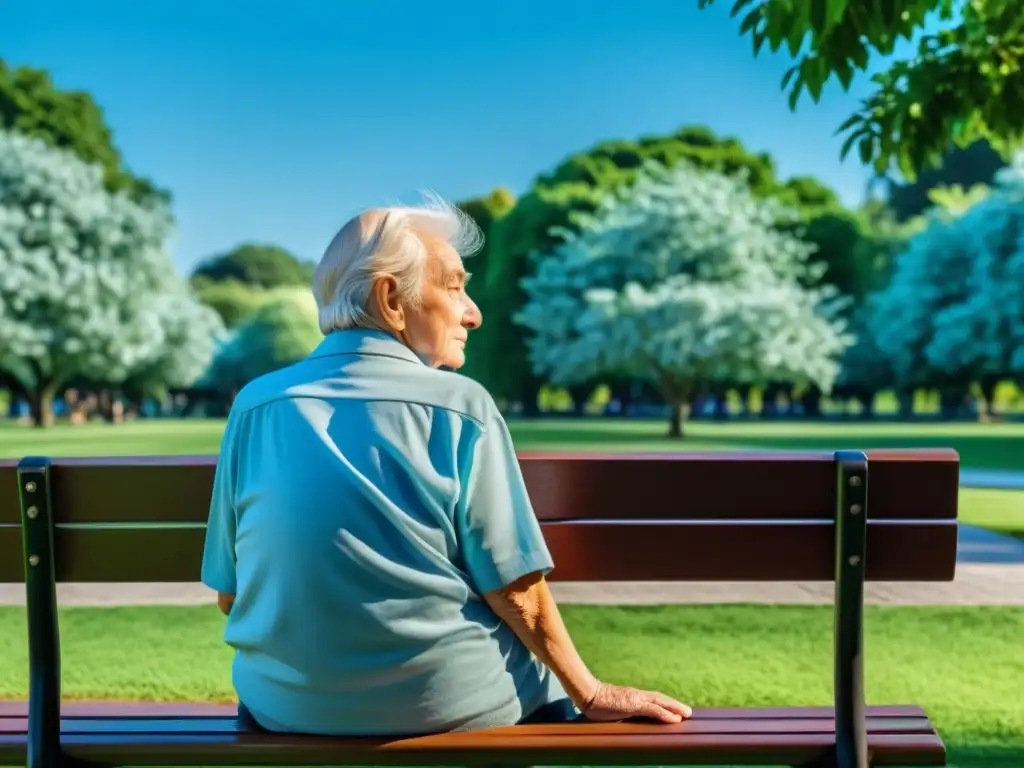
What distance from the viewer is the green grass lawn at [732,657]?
5.35 m

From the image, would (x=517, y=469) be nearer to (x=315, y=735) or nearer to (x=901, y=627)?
(x=315, y=735)

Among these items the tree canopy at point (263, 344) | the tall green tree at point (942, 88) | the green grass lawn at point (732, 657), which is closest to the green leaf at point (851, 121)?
the tall green tree at point (942, 88)

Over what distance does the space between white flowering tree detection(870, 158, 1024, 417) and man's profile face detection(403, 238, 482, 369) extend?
39.3 meters

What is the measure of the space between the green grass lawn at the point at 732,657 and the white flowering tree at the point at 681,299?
93.5 feet

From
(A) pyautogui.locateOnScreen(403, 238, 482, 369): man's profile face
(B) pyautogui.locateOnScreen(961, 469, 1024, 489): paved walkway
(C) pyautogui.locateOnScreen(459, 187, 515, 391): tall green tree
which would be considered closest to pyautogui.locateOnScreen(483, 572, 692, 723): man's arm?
(A) pyautogui.locateOnScreen(403, 238, 482, 369): man's profile face

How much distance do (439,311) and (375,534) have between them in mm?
488

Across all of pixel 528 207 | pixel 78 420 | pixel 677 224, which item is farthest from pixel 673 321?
pixel 78 420

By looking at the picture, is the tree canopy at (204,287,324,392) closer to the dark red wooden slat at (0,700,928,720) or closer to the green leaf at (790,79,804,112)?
the green leaf at (790,79,804,112)

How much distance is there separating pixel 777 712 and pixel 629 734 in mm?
490

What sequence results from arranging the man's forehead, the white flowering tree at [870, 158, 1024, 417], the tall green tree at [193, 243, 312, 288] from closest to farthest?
the man's forehead
the white flowering tree at [870, 158, 1024, 417]
the tall green tree at [193, 243, 312, 288]

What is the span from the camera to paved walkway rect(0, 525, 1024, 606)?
26.1 feet

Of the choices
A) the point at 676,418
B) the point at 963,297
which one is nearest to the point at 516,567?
the point at 676,418

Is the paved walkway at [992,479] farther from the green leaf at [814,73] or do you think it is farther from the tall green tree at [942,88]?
the green leaf at [814,73]

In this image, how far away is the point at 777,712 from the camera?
303 cm
